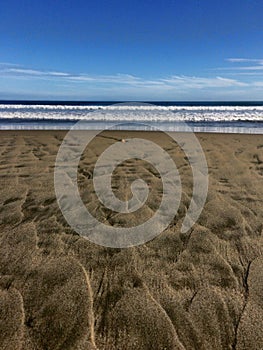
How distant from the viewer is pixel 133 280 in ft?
8.71

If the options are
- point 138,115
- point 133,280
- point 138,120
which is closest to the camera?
point 133,280

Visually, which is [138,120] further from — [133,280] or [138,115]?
[133,280]

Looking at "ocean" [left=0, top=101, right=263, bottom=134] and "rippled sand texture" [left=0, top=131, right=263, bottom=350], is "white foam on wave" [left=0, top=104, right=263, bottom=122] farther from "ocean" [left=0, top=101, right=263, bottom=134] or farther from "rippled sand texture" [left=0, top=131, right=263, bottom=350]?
"rippled sand texture" [left=0, top=131, right=263, bottom=350]

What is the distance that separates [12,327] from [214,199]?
3090 millimetres

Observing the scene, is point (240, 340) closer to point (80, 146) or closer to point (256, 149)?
point (256, 149)

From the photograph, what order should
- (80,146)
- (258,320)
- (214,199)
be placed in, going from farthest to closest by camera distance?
1. (80,146)
2. (214,199)
3. (258,320)

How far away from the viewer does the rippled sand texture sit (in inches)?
82.0

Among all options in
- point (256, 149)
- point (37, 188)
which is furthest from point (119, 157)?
point (256, 149)

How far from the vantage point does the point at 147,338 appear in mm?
2055

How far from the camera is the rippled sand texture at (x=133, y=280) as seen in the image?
208cm

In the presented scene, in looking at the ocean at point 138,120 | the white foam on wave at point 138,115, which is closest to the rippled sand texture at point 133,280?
the ocean at point 138,120

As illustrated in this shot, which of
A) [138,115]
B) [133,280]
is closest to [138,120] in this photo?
[138,115]

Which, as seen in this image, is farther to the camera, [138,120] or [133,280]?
[138,120]

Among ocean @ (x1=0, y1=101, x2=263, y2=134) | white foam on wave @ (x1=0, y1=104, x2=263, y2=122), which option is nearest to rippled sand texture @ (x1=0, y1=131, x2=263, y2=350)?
ocean @ (x1=0, y1=101, x2=263, y2=134)
